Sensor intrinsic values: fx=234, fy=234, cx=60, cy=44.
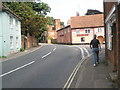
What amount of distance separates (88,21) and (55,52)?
3589 centimetres

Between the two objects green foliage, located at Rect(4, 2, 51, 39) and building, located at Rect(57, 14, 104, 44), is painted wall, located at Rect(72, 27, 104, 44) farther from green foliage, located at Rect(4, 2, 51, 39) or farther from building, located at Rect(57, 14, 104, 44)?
green foliage, located at Rect(4, 2, 51, 39)

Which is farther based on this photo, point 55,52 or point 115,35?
point 55,52

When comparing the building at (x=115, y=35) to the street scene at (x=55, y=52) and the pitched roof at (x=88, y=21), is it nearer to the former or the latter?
the street scene at (x=55, y=52)

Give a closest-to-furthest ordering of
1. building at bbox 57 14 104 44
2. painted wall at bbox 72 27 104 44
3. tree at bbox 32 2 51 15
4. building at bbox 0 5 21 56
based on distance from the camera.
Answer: building at bbox 0 5 21 56, tree at bbox 32 2 51 15, building at bbox 57 14 104 44, painted wall at bbox 72 27 104 44

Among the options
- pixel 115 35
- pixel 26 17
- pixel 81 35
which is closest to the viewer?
pixel 115 35

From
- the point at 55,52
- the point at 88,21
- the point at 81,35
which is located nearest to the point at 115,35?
the point at 55,52

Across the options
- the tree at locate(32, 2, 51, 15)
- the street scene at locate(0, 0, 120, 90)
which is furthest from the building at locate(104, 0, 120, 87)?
the tree at locate(32, 2, 51, 15)

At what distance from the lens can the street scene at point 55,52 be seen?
958 centimetres

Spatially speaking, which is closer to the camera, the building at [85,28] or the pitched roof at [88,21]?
the building at [85,28]

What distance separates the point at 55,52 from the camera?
95.8 ft

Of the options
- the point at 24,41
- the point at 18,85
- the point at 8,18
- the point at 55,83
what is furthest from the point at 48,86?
the point at 24,41

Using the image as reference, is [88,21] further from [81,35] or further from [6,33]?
[6,33]

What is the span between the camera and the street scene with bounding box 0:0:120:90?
9578 mm

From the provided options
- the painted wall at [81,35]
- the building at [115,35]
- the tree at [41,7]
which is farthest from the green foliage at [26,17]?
the building at [115,35]
